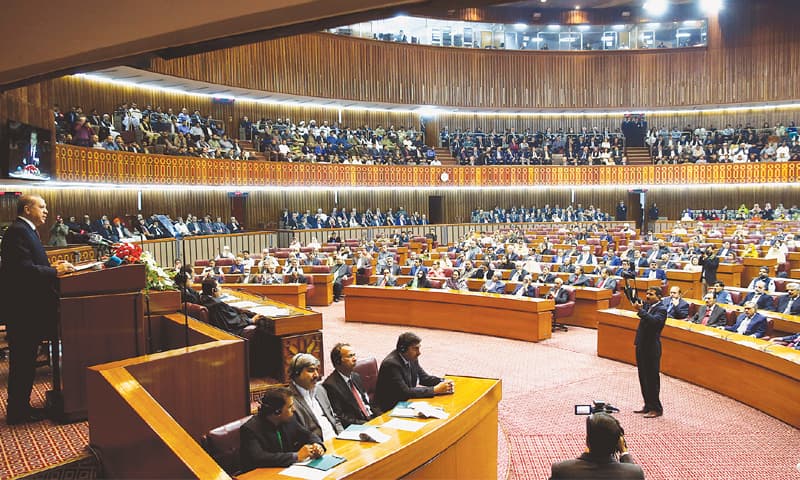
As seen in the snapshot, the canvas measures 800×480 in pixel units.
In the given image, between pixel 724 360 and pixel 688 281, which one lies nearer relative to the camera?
pixel 724 360

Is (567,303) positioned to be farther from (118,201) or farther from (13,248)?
(118,201)

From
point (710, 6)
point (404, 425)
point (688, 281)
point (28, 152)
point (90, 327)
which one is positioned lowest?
point (688, 281)

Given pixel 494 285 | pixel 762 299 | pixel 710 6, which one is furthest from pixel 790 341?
pixel 710 6

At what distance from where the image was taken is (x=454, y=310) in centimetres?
1094

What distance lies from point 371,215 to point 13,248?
71.7ft

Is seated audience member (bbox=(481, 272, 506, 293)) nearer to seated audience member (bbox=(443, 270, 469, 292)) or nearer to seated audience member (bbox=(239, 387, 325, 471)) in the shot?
seated audience member (bbox=(443, 270, 469, 292))

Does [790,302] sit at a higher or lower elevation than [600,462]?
lower

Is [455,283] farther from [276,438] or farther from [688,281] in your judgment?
[276,438]

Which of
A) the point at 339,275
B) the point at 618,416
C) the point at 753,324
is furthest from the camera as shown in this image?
the point at 339,275

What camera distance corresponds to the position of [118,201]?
61.6 ft

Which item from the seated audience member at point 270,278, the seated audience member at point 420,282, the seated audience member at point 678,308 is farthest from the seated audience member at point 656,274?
the seated audience member at point 270,278

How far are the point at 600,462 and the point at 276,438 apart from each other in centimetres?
166

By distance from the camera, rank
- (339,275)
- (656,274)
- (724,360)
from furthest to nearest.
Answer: (339,275) < (656,274) < (724,360)

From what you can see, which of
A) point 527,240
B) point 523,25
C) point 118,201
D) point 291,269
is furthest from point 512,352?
point 523,25
